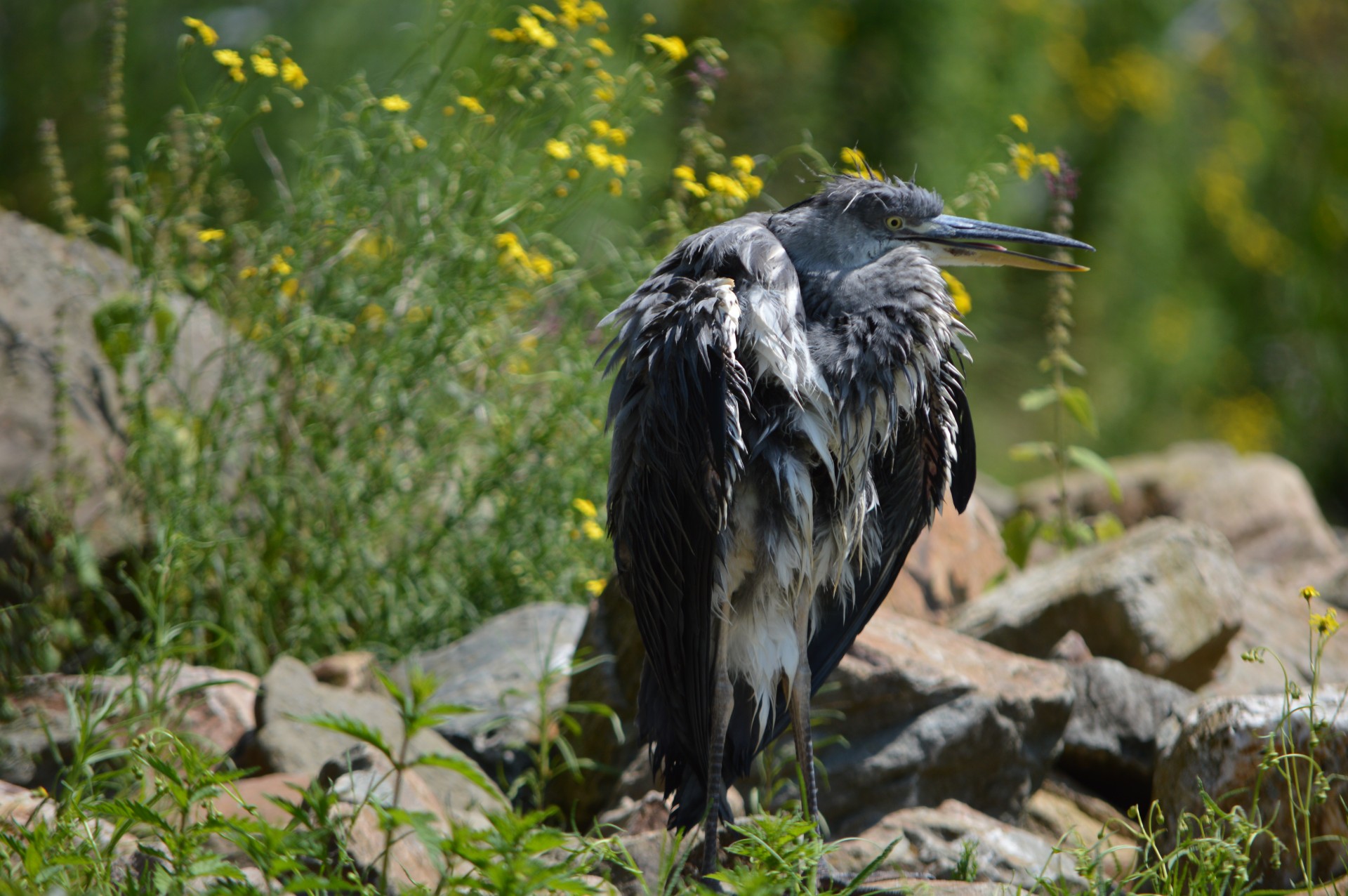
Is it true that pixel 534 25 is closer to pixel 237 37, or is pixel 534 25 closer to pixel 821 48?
pixel 237 37

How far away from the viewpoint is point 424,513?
13.4 ft

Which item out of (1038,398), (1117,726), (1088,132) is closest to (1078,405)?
(1038,398)

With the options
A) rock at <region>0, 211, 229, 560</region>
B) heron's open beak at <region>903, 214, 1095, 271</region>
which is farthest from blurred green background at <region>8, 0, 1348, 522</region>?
heron's open beak at <region>903, 214, 1095, 271</region>

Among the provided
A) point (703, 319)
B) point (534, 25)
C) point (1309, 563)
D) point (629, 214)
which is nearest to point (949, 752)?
point (703, 319)

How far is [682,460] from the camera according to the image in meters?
2.44

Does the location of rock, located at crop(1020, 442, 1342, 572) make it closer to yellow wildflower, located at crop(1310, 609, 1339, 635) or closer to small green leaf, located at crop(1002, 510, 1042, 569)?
small green leaf, located at crop(1002, 510, 1042, 569)

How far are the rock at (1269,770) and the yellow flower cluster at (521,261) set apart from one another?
2.24 meters

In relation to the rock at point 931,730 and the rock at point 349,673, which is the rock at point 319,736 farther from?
the rock at point 931,730

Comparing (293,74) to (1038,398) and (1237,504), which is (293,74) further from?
(1237,504)

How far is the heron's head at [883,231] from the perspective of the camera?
8.64 ft

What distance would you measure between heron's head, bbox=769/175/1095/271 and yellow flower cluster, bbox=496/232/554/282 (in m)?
1.06

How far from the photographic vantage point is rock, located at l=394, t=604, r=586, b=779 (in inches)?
129

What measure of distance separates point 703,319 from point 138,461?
Answer: 6.79 ft

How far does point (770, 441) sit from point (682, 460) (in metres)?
0.19
